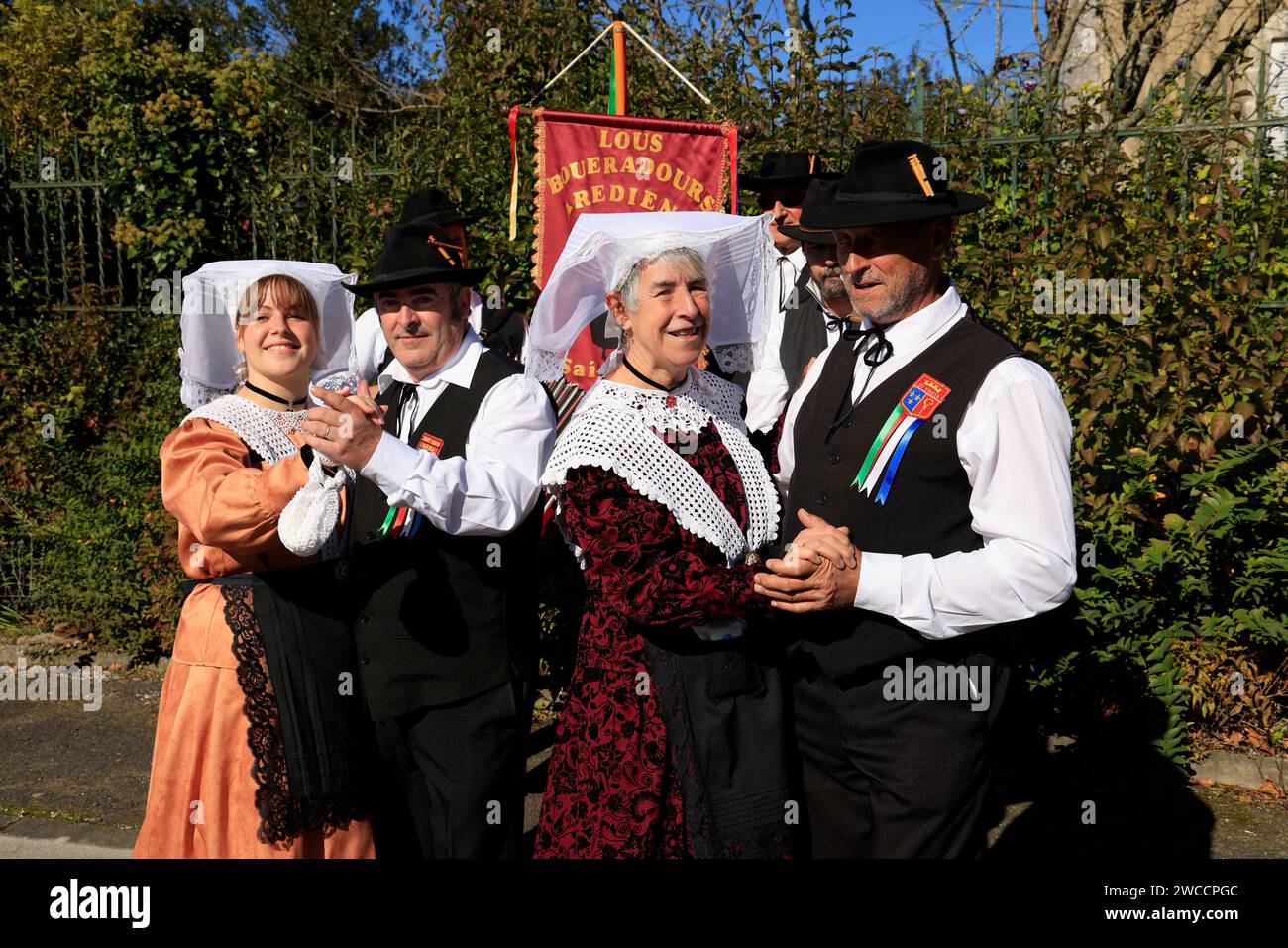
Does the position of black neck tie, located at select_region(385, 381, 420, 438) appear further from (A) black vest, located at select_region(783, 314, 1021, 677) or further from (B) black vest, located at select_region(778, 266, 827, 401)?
(B) black vest, located at select_region(778, 266, 827, 401)

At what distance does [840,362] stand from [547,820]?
4.15ft

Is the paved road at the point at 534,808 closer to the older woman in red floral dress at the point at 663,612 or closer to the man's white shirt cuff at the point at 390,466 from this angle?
the older woman in red floral dress at the point at 663,612

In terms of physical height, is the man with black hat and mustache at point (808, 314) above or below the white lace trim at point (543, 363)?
above

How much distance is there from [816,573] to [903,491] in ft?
0.87

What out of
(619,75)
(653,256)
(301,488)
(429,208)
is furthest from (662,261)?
(619,75)

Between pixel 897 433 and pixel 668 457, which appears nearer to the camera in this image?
pixel 897 433

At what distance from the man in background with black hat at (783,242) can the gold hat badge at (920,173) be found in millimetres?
1164

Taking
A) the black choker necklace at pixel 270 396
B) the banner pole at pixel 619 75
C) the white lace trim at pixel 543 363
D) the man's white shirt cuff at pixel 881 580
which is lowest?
the man's white shirt cuff at pixel 881 580

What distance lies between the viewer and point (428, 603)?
117 inches

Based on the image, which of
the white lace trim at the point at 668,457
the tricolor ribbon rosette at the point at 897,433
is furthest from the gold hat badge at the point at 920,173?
the white lace trim at the point at 668,457

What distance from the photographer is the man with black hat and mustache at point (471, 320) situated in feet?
14.5

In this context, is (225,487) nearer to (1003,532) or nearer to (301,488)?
(301,488)

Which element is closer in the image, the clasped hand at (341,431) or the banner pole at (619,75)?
the clasped hand at (341,431)

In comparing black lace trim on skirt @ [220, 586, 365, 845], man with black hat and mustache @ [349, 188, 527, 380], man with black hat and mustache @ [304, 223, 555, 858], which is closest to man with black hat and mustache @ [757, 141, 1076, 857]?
man with black hat and mustache @ [304, 223, 555, 858]
